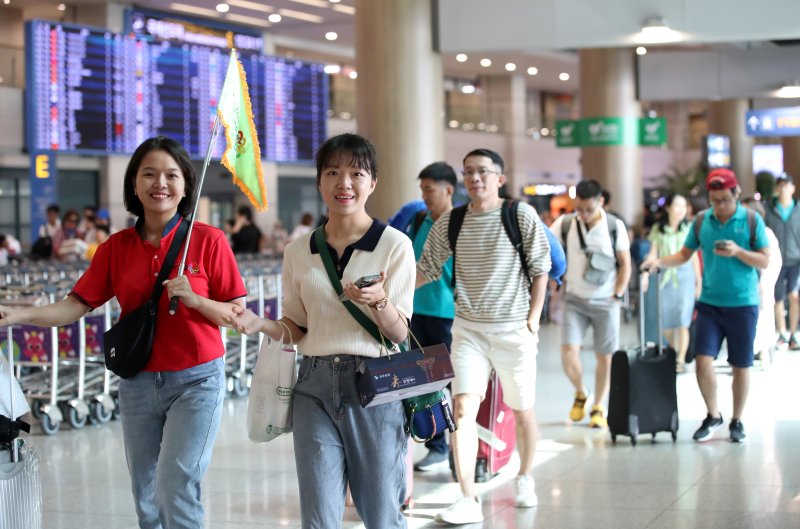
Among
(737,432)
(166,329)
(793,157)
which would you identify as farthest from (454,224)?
(793,157)

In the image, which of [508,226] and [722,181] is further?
[722,181]

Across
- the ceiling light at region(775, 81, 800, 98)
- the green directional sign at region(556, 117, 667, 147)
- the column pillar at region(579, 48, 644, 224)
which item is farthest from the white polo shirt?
the green directional sign at region(556, 117, 667, 147)

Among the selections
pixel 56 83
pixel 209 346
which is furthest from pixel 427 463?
pixel 56 83

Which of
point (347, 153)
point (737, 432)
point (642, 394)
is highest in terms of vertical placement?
point (347, 153)

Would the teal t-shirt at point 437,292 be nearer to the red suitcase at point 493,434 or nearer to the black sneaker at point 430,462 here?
the red suitcase at point 493,434

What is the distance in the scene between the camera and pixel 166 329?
402 cm

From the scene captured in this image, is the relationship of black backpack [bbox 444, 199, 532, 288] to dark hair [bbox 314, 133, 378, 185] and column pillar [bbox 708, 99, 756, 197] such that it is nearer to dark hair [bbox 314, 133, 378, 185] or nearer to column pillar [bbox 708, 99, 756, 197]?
dark hair [bbox 314, 133, 378, 185]

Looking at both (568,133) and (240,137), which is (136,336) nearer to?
(240,137)

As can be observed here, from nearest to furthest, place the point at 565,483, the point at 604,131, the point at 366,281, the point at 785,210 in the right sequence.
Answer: the point at 366,281 < the point at 565,483 < the point at 785,210 < the point at 604,131

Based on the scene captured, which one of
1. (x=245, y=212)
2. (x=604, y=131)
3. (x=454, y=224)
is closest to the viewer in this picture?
(x=454, y=224)

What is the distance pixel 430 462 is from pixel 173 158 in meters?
3.54

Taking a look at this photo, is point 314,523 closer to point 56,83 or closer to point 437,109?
point 437,109

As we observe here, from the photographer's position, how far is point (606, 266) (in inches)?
335

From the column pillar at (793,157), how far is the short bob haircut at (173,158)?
35695 mm
